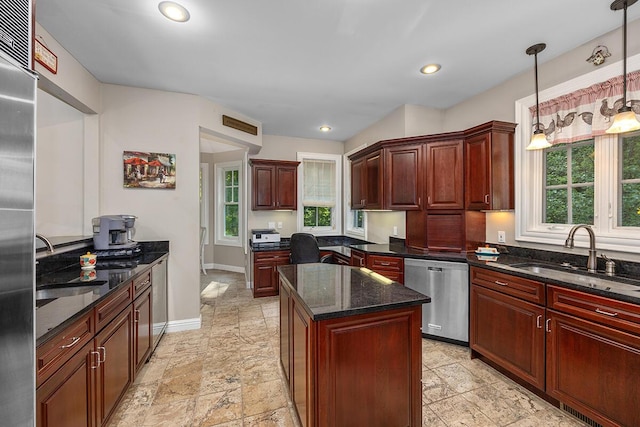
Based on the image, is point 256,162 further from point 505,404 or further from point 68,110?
point 505,404

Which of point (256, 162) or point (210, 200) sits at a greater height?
point (256, 162)

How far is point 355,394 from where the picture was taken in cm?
137

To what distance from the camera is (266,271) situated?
14.6 feet

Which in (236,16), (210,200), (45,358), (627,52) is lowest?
(45,358)

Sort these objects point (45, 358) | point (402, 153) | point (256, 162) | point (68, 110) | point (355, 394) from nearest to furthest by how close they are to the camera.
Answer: point (45, 358)
point (355, 394)
point (68, 110)
point (402, 153)
point (256, 162)

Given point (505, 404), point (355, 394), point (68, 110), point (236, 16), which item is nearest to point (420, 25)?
point (236, 16)

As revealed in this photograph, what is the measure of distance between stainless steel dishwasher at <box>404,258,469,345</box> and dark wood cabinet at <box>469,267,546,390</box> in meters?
0.12

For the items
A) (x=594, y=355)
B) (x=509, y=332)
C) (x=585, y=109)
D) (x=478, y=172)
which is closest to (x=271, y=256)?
(x=478, y=172)

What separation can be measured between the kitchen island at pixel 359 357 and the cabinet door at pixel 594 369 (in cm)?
115

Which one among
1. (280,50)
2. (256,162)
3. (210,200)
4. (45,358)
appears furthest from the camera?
(210,200)

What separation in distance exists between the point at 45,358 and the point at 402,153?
3403mm

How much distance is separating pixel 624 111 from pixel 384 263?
224 cm

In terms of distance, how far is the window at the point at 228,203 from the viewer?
6082 millimetres

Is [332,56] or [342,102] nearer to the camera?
[332,56]
